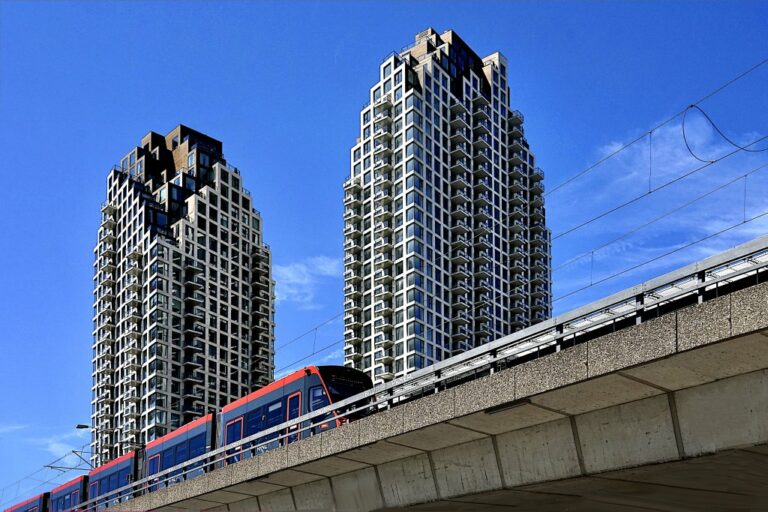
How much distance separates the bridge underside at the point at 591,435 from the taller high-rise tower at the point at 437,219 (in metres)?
108

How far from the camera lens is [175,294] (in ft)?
488

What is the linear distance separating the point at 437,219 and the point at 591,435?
12670cm

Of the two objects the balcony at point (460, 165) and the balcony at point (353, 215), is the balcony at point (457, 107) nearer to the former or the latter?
the balcony at point (460, 165)

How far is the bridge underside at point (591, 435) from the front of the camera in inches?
451

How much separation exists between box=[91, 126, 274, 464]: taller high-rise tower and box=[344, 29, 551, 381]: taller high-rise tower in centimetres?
2492

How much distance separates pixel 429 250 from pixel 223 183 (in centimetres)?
4557

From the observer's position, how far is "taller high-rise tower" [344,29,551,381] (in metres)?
133

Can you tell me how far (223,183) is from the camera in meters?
164

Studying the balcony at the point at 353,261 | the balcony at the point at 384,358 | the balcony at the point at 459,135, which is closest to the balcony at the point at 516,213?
the balcony at the point at 459,135

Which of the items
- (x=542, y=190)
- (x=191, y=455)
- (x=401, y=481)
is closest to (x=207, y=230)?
(x=542, y=190)

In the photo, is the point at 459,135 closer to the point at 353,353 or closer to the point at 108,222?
the point at 353,353

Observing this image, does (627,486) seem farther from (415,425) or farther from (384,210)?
(384,210)

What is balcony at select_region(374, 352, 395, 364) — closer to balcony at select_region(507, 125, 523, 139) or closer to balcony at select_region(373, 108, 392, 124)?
balcony at select_region(373, 108, 392, 124)

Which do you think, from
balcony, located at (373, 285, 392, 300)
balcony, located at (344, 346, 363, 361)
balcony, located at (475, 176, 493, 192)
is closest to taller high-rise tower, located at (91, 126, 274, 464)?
balcony, located at (344, 346, 363, 361)
